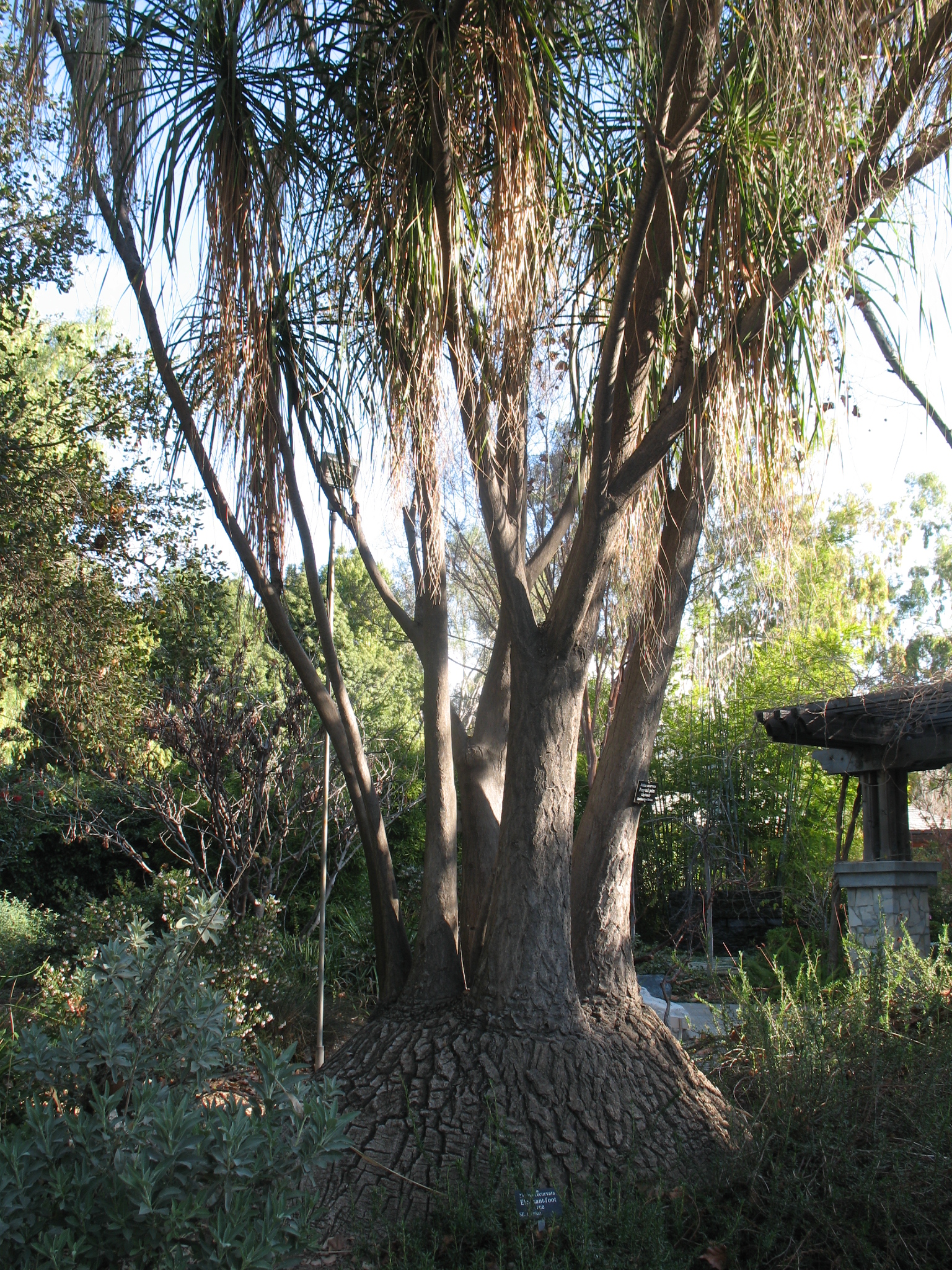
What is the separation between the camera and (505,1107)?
2.34 meters

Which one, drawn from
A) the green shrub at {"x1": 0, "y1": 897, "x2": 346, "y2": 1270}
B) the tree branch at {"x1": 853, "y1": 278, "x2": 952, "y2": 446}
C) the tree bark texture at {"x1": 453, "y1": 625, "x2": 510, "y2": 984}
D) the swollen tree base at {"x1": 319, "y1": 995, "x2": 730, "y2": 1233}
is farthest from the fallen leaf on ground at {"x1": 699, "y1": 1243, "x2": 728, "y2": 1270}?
the tree branch at {"x1": 853, "y1": 278, "x2": 952, "y2": 446}

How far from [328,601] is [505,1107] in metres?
2.17

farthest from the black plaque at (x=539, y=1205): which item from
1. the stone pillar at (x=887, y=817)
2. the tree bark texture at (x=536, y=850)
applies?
the stone pillar at (x=887, y=817)

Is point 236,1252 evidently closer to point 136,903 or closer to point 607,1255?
point 607,1255

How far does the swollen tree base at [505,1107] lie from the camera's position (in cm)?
223

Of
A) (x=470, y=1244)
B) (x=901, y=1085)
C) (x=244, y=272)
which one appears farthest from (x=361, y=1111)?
(x=244, y=272)

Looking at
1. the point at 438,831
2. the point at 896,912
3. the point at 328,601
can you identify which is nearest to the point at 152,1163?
the point at 438,831

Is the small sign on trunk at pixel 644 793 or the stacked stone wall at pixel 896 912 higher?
the small sign on trunk at pixel 644 793

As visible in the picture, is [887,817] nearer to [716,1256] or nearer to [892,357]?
[892,357]

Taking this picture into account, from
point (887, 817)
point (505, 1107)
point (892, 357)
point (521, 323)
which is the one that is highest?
point (892, 357)

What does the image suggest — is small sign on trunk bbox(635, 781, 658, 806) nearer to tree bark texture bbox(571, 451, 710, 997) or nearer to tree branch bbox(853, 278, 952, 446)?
tree bark texture bbox(571, 451, 710, 997)

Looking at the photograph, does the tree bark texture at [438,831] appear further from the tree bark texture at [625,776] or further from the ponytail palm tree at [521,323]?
the tree bark texture at [625,776]

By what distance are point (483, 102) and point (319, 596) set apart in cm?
155

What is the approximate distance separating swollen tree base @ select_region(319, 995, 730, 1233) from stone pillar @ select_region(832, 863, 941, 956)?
10.1 ft
